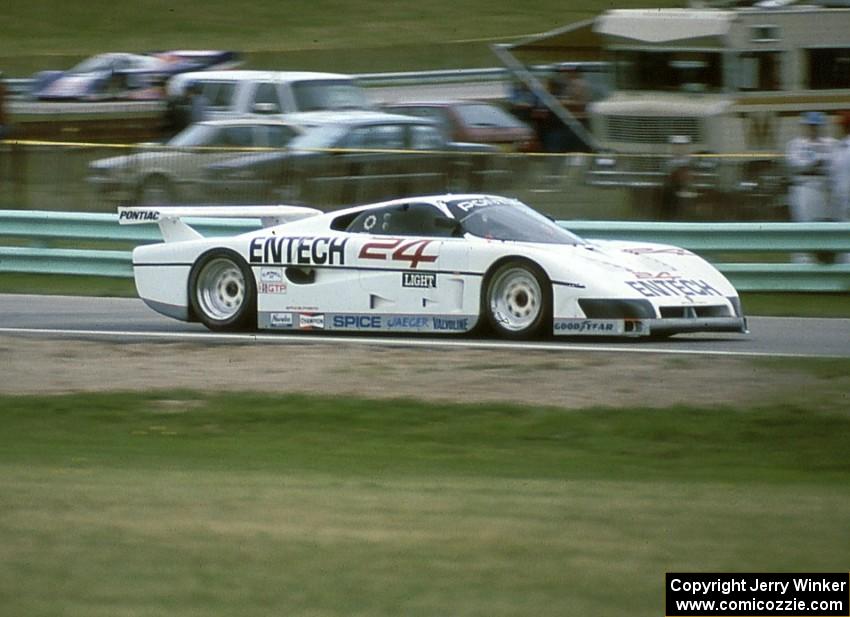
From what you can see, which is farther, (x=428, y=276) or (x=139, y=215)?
(x=139, y=215)

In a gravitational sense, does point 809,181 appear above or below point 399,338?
above

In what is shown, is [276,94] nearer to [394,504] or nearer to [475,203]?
[475,203]

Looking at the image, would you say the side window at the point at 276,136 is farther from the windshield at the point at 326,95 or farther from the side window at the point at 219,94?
the side window at the point at 219,94

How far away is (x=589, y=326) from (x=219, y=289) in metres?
3.24

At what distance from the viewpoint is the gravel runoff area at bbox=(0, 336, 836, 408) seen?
9492 mm

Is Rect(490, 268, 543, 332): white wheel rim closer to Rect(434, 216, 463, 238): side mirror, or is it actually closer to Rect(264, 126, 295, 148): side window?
Rect(434, 216, 463, 238): side mirror

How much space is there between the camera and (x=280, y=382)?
10133mm

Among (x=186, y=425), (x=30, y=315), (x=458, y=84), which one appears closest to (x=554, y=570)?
(x=186, y=425)

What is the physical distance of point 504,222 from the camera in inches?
474

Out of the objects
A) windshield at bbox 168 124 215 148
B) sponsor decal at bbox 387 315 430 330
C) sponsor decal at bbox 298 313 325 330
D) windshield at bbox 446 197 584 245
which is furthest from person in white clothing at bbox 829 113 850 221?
windshield at bbox 168 124 215 148

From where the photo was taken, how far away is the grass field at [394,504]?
16.1ft

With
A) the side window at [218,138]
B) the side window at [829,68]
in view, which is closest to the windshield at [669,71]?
the side window at [829,68]

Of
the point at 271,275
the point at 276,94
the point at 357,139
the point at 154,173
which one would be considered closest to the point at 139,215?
the point at 271,275

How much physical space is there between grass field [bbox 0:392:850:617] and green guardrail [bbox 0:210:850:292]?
6.13m
